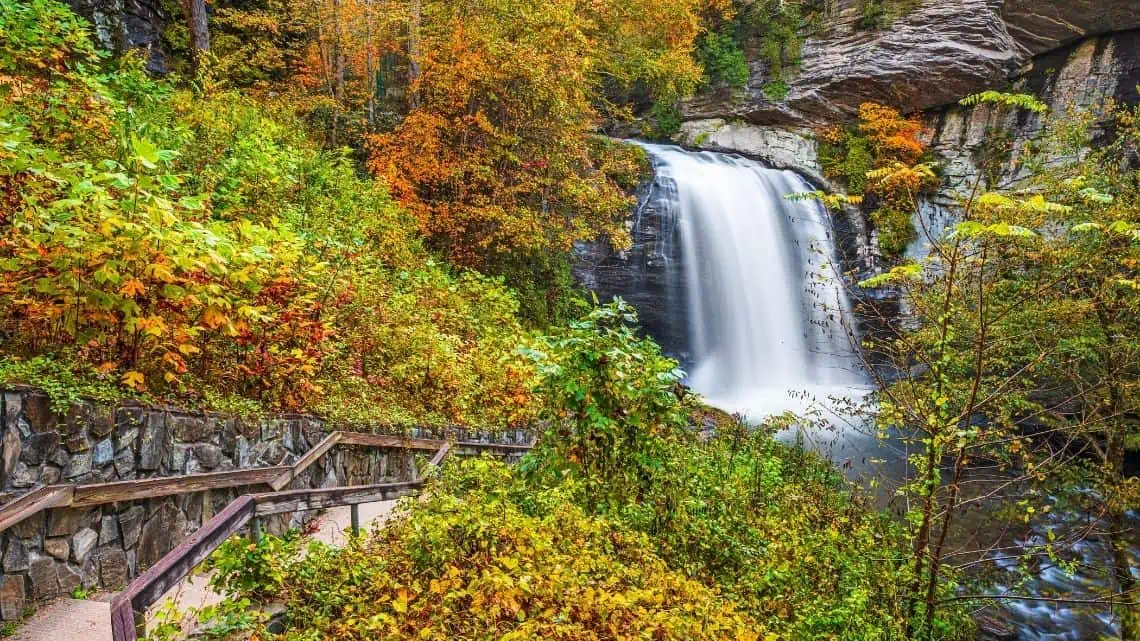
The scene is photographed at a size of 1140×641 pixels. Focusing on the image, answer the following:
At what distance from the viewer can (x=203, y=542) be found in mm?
3039

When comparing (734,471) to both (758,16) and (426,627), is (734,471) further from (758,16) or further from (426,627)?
(758,16)

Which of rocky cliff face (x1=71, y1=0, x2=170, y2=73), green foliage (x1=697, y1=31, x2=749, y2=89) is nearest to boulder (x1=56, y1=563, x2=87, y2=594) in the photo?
rocky cliff face (x1=71, y1=0, x2=170, y2=73)

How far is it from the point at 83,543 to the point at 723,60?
84.3 ft

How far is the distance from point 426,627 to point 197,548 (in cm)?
134

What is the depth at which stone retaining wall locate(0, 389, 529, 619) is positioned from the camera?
3688 mm

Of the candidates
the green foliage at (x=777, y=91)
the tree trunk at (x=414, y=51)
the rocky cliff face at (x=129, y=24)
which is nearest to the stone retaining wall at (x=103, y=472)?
the rocky cliff face at (x=129, y=24)

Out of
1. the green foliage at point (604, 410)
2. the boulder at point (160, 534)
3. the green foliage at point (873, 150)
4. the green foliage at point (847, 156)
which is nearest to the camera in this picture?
the boulder at point (160, 534)

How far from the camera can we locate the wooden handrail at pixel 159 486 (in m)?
3.53

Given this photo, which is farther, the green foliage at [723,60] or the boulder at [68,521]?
the green foliage at [723,60]

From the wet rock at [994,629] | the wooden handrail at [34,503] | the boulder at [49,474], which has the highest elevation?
the boulder at [49,474]

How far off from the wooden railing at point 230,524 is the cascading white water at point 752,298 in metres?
13.2

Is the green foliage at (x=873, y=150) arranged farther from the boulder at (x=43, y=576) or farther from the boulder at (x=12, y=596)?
the boulder at (x=12, y=596)

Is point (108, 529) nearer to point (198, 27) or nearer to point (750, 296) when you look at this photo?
point (198, 27)

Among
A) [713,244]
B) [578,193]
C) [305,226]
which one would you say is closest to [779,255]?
[713,244]
